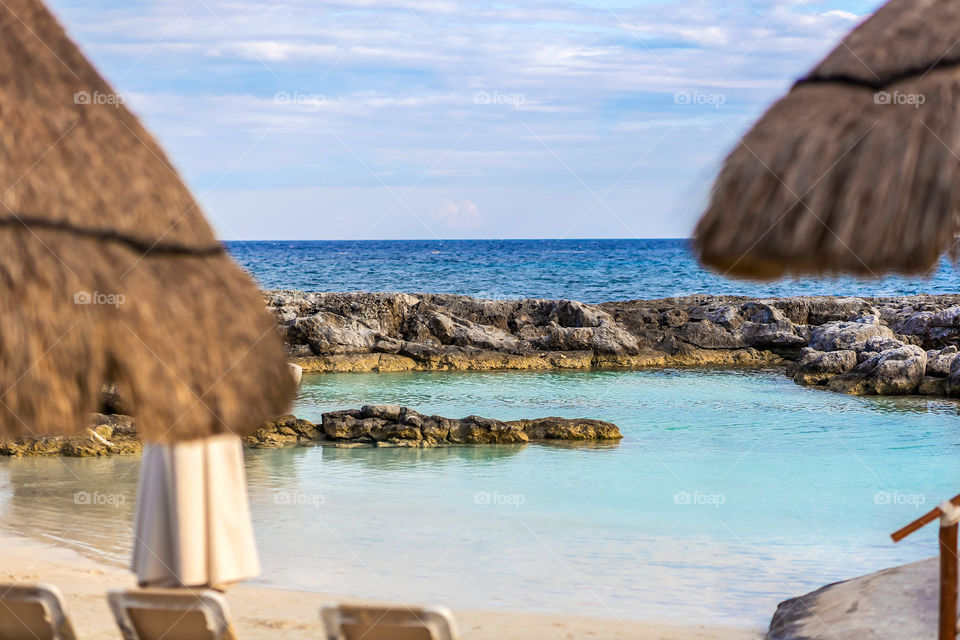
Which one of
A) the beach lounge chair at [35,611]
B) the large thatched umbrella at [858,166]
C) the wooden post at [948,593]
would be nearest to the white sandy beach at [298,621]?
the wooden post at [948,593]

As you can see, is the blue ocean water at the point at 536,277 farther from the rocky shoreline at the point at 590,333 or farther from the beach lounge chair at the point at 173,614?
the beach lounge chair at the point at 173,614

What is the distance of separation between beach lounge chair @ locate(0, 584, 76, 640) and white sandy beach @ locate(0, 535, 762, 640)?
2156mm

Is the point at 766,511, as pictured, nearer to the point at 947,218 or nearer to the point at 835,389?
the point at 947,218

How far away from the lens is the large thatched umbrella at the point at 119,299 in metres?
3.09

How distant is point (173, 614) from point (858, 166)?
302 cm

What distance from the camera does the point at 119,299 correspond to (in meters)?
3.13

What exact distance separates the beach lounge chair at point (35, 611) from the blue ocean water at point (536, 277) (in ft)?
116

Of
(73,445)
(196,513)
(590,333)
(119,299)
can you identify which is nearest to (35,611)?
(196,513)

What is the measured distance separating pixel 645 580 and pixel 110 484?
6.57 metres

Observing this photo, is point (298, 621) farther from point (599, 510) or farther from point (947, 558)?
point (599, 510)

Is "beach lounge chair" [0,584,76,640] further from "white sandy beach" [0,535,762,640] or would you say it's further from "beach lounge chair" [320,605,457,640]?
"white sandy beach" [0,535,762,640]

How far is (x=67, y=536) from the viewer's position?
28.0 ft

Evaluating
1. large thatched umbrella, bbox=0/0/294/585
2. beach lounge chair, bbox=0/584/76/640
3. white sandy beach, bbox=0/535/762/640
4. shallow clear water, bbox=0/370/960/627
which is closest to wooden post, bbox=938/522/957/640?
white sandy beach, bbox=0/535/762/640

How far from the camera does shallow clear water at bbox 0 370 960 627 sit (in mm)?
7336
